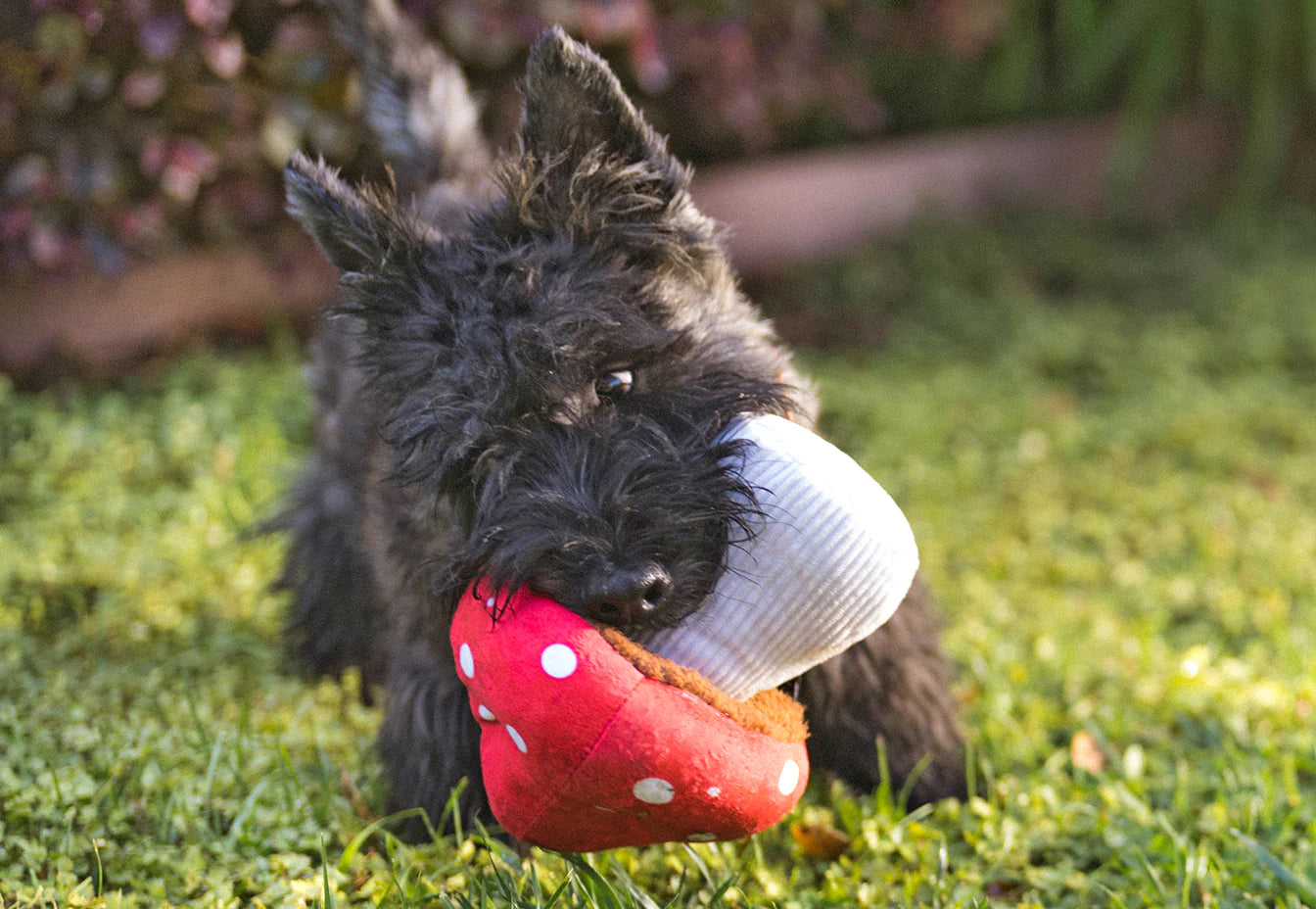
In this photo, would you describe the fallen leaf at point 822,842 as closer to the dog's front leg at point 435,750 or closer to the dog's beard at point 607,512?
the dog's front leg at point 435,750

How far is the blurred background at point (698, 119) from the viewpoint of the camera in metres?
4.32

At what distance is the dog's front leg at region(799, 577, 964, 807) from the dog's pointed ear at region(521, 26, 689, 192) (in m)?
1.07

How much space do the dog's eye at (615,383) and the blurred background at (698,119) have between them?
2.74 m

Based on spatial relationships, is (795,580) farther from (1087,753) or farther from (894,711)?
(1087,753)

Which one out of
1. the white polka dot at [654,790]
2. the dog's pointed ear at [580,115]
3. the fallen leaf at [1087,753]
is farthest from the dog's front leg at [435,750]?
the fallen leaf at [1087,753]

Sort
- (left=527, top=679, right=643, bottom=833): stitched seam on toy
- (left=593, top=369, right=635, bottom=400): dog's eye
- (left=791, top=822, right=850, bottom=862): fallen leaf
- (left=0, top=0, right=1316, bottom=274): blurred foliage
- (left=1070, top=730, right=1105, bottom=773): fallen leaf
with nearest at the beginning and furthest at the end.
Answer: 1. (left=527, top=679, right=643, bottom=833): stitched seam on toy
2. (left=593, top=369, right=635, bottom=400): dog's eye
3. (left=791, top=822, right=850, bottom=862): fallen leaf
4. (left=1070, top=730, right=1105, bottom=773): fallen leaf
5. (left=0, top=0, right=1316, bottom=274): blurred foliage

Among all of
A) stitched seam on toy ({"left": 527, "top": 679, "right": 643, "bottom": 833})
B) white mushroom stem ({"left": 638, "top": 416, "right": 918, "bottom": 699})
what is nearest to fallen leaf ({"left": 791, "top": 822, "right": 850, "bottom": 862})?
white mushroom stem ({"left": 638, "top": 416, "right": 918, "bottom": 699})

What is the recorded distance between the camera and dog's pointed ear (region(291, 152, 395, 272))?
2160 mm

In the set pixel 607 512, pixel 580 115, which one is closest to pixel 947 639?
pixel 607 512

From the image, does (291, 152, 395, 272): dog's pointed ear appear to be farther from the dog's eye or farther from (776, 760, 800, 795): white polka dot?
(776, 760, 800, 795): white polka dot

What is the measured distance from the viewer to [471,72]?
17.1ft

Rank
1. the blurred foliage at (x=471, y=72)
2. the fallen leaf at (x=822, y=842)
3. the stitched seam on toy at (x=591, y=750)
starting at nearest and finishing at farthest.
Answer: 1. the stitched seam on toy at (x=591, y=750)
2. the fallen leaf at (x=822, y=842)
3. the blurred foliage at (x=471, y=72)

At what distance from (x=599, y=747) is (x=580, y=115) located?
46.7 inches

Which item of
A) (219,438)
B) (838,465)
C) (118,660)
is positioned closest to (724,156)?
(219,438)
